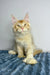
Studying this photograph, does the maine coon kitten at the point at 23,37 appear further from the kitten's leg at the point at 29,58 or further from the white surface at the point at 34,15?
the white surface at the point at 34,15

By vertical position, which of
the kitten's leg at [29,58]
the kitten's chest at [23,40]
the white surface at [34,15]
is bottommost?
the kitten's leg at [29,58]

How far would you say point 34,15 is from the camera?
155cm

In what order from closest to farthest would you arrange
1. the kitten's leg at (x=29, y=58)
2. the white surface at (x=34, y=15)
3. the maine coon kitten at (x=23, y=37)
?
1. the kitten's leg at (x=29, y=58)
2. the maine coon kitten at (x=23, y=37)
3. the white surface at (x=34, y=15)

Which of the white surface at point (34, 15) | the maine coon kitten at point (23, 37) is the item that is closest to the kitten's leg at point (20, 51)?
the maine coon kitten at point (23, 37)

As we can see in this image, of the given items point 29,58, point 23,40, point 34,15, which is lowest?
point 29,58

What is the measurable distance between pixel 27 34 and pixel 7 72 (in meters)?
0.56

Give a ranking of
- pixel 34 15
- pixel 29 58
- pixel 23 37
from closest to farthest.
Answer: pixel 29 58, pixel 23 37, pixel 34 15

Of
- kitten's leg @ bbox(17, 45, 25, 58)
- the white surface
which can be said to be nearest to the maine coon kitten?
kitten's leg @ bbox(17, 45, 25, 58)

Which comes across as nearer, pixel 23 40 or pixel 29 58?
pixel 29 58

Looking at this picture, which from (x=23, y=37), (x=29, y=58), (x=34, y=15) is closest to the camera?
(x=29, y=58)

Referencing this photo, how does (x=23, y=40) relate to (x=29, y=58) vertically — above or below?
above

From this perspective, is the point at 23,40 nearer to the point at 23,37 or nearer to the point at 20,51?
the point at 23,37

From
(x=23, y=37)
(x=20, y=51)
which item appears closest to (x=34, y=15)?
(x=23, y=37)

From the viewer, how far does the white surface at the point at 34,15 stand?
5.01 feet
